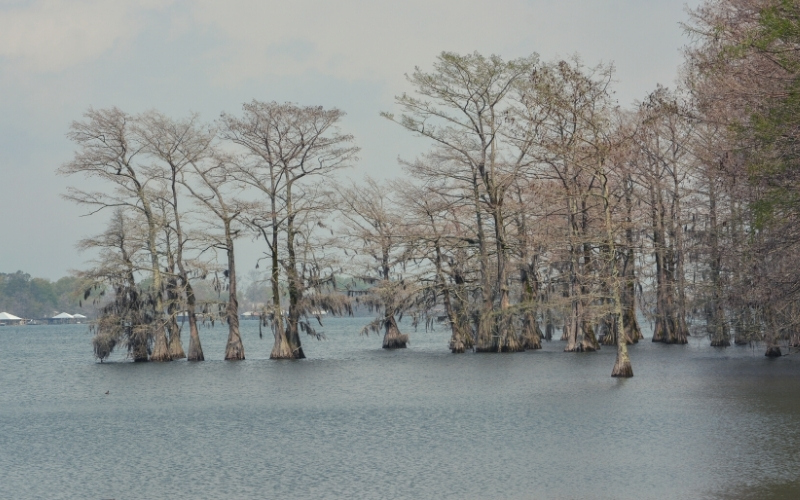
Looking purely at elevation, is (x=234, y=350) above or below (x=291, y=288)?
below

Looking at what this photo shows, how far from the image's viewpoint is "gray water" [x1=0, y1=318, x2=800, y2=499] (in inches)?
730

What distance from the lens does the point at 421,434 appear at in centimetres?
2516

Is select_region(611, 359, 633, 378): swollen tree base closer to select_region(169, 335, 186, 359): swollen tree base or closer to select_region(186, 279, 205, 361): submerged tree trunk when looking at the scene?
select_region(186, 279, 205, 361): submerged tree trunk

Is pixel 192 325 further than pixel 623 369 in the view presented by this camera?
Yes

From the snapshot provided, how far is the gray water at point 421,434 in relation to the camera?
18547mm

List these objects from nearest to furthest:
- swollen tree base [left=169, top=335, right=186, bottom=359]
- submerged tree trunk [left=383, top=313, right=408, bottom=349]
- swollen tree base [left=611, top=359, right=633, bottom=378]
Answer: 1. swollen tree base [left=611, top=359, right=633, bottom=378]
2. swollen tree base [left=169, top=335, right=186, bottom=359]
3. submerged tree trunk [left=383, top=313, right=408, bottom=349]

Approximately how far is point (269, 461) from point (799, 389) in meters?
17.3

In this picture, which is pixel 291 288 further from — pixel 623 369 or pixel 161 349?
pixel 623 369

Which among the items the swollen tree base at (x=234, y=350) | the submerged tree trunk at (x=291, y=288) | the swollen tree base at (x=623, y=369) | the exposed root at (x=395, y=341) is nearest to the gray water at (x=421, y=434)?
the swollen tree base at (x=623, y=369)

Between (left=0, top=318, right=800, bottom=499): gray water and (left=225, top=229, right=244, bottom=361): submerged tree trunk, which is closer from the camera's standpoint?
(left=0, top=318, right=800, bottom=499): gray water

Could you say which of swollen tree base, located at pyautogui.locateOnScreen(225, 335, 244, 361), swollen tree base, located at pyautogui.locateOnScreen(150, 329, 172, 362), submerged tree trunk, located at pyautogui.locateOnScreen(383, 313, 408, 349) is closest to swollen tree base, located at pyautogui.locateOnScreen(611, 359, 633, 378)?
swollen tree base, located at pyautogui.locateOnScreen(225, 335, 244, 361)

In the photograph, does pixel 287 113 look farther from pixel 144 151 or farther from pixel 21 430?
pixel 21 430

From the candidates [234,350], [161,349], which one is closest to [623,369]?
[234,350]

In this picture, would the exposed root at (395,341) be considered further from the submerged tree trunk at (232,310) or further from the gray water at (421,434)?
the gray water at (421,434)
